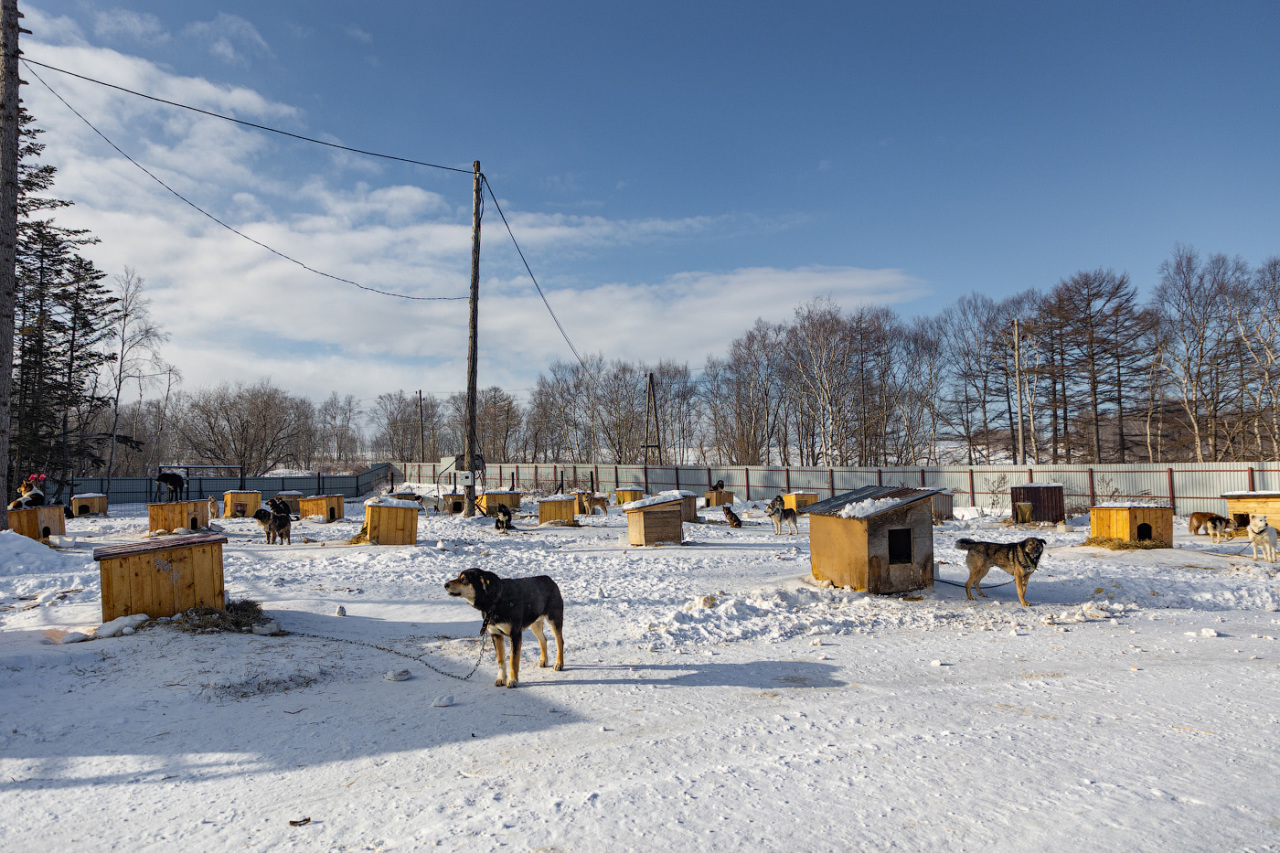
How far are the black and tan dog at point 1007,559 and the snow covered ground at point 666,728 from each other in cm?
44

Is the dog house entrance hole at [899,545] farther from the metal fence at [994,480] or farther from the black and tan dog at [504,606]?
the metal fence at [994,480]

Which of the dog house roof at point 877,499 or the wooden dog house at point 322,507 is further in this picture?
the wooden dog house at point 322,507


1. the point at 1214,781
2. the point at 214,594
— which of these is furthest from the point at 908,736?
the point at 214,594

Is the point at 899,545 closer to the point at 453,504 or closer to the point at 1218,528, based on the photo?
the point at 1218,528

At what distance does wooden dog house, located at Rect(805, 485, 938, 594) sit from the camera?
32.1 feet

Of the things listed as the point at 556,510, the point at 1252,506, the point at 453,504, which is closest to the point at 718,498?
the point at 556,510

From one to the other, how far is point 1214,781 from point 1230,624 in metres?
6.41

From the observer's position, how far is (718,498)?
2958 cm

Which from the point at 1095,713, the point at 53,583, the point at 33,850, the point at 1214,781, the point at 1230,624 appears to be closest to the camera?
the point at 33,850

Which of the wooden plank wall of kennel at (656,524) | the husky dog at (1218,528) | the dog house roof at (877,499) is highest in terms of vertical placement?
the dog house roof at (877,499)

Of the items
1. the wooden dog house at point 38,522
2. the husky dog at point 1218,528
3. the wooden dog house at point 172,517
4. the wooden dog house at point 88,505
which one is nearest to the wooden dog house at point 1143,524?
the husky dog at point 1218,528

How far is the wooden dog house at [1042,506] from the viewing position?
21.4 metres

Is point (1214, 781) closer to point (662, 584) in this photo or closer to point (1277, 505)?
point (662, 584)

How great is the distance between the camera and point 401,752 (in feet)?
14.2
